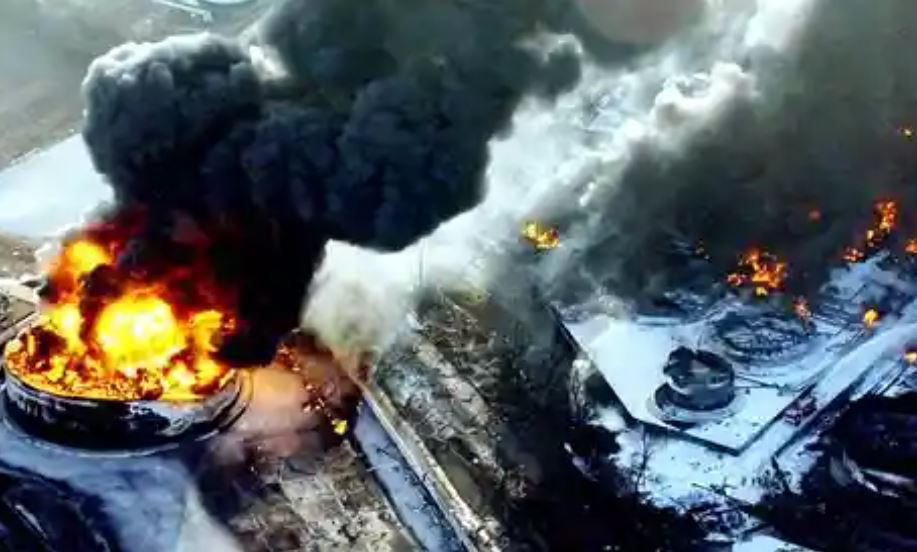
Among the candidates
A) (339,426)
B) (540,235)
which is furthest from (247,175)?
(540,235)

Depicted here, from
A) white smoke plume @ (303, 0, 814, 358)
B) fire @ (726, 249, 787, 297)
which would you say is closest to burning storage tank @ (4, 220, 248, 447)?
white smoke plume @ (303, 0, 814, 358)

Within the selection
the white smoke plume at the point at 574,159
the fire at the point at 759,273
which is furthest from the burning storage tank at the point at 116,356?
the fire at the point at 759,273

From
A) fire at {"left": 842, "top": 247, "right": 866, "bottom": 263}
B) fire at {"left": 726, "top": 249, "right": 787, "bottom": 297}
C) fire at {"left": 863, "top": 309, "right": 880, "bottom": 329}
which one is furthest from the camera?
fire at {"left": 842, "top": 247, "right": 866, "bottom": 263}

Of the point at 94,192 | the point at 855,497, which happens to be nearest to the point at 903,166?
the point at 855,497

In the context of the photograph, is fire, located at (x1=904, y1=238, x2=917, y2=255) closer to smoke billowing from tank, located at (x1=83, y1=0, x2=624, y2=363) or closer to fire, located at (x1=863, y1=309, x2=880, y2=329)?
fire, located at (x1=863, y1=309, x2=880, y2=329)

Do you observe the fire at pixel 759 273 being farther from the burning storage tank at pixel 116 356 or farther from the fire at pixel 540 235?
the burning storage tank at pixel 116 356

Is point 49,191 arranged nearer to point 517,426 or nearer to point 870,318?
point 517,426

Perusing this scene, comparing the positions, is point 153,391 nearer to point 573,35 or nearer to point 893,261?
point 573,35
